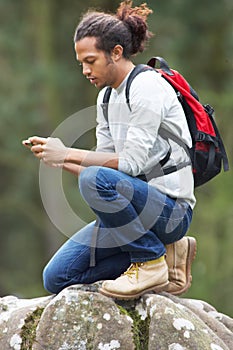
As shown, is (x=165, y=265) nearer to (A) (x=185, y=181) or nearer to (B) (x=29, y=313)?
(A) (x=185, y=181)

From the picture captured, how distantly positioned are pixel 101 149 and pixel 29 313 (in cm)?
101

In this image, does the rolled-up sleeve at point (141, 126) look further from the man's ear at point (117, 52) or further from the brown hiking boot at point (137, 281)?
the brown hiking boot at point (137, 281)

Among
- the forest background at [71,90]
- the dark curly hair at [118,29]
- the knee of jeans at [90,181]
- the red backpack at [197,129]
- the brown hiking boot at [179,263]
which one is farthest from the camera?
the forest background at [71,90]

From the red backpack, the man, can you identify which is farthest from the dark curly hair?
the red backpack

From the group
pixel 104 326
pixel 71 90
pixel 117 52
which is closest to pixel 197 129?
pixel 117 52

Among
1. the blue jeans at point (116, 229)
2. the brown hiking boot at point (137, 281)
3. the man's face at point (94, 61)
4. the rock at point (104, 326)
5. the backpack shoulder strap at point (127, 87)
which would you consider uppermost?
→ the man's face at point (94, 61)

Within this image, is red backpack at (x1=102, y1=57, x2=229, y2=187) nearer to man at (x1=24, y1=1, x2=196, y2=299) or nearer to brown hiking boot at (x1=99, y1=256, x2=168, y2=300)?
man at (x1=24, y1=1, x2=196, y2=299)

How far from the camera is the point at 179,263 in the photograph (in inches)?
209

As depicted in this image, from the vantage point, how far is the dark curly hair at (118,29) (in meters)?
4.92

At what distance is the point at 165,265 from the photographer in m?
5.06

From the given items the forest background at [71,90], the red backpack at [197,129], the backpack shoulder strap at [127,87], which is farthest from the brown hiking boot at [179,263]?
the forest background at [71,90]

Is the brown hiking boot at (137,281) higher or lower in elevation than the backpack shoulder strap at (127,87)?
lower

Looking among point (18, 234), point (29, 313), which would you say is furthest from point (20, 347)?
point (18, 234)

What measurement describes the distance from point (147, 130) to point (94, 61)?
494mm
